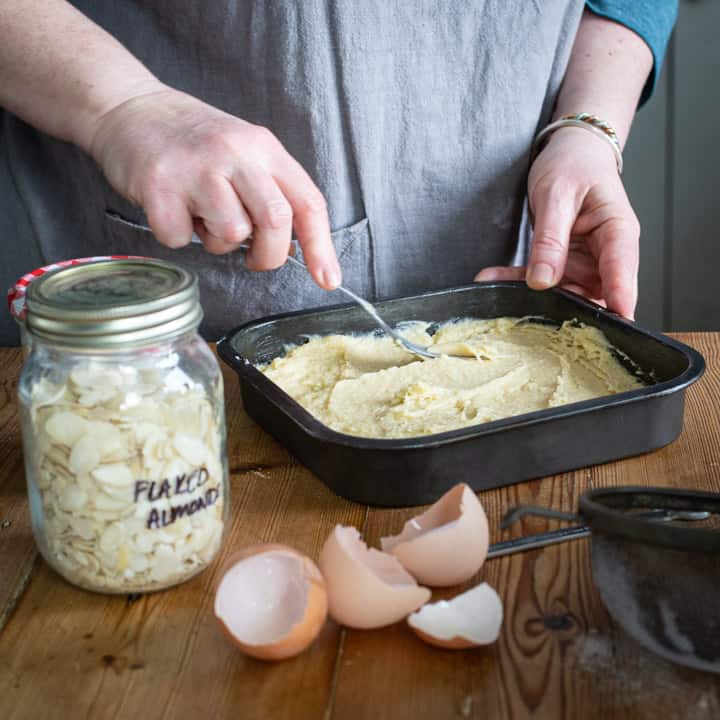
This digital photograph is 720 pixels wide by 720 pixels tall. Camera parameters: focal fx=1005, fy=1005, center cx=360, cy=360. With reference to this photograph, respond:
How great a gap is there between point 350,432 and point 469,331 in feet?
1.10

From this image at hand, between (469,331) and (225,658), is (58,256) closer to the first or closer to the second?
(469,331)

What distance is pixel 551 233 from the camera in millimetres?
1316

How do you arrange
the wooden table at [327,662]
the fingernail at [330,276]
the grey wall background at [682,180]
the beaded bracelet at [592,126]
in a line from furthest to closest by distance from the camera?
the grey wall background at [682,180]
the beaded bracelet at [592,126]
the fingernail at [330,276]
the wooden table at [327,662]

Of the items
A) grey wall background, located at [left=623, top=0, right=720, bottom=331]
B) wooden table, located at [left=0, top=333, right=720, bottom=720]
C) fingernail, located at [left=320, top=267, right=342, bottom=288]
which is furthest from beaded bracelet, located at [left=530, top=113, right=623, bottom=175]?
grey wall background, located at [left=623, top=0, right=720, bottom=331]

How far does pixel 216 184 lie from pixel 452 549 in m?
0.44

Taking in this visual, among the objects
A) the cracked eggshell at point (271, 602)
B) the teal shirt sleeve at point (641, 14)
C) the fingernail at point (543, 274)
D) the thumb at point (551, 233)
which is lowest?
the fingernail at point (543, 274)

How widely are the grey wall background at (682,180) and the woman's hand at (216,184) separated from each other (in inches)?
74.2

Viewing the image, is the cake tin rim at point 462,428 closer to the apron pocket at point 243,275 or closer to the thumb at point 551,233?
the thumb at point 551,233

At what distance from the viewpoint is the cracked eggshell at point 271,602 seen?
75 cm

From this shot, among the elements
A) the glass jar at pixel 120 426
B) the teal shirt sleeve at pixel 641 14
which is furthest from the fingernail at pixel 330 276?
the teal shirt sleeve at pixel 641 14

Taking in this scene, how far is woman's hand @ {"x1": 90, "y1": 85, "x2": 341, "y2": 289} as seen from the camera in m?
1.01

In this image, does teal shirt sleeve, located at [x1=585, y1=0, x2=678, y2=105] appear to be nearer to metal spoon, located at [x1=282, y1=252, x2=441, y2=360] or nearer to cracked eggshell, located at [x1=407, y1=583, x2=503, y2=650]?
metal spoon, located at [x1=282, y1=252, x2=441, y2=360]

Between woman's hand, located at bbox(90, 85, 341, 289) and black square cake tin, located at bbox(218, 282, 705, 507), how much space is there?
6.3 inches

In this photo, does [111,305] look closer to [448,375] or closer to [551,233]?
[448,375]
